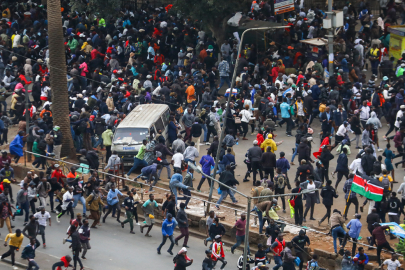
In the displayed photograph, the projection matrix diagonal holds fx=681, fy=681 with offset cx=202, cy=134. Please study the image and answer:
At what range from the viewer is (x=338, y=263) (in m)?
18.2

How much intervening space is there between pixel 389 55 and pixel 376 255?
1510 centimetres

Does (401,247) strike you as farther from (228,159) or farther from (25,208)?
(25,208)

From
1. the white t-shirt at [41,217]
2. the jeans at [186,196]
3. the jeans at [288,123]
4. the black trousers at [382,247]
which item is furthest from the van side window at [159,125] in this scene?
the black trousers at [382,247]

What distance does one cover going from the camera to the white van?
2341 cm

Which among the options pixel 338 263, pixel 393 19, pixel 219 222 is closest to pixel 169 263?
pixel 219 222

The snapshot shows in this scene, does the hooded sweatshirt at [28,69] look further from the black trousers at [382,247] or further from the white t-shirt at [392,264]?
the white t-shirt at [392,264]

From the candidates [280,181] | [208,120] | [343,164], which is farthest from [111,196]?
[343,164]

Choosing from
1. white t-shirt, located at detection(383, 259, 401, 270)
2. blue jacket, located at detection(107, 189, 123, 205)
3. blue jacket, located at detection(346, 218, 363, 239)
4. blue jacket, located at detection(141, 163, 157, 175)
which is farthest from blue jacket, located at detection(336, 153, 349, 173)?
blue jacket, located at detection(107, 189, 123, 205)

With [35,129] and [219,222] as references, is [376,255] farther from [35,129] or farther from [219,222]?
[35,129]

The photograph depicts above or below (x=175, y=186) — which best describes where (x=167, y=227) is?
below

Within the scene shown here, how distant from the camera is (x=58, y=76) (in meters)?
24.8

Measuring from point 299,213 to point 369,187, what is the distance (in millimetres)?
2218

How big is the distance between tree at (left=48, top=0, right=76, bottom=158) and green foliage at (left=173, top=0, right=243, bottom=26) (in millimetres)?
7489

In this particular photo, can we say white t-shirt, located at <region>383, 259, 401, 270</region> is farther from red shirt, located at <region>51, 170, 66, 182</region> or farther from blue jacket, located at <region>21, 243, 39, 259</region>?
red shirt, located at <region>51, 170, 66, 182</region>
